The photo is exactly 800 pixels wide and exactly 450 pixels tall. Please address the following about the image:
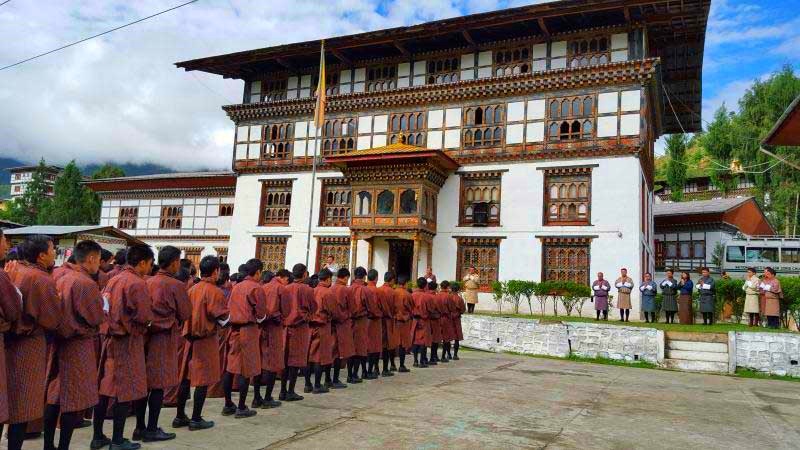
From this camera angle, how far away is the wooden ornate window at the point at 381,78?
2762cm

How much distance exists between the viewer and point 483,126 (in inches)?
1001

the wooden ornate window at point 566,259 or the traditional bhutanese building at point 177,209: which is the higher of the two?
the traditional bhutanese building at point 177,209

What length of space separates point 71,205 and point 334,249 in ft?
114

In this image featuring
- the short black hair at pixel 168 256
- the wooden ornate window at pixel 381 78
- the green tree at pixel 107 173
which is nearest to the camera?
the short black hair at pixel 168 256

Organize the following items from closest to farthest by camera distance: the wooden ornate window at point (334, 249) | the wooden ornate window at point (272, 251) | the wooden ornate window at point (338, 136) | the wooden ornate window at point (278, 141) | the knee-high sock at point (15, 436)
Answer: the knee-high sock at point (15, 436) → the wooden ornate window at point (334, 249) → the wooden ornate window at point (338, 136) → the wooden ornate window at point (272, 251) → the wooden ornate window at point (278, 141)

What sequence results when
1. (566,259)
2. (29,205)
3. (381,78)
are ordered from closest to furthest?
(566,259) < (381,78) < (29,205)

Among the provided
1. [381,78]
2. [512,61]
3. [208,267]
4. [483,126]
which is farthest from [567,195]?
[208,267]

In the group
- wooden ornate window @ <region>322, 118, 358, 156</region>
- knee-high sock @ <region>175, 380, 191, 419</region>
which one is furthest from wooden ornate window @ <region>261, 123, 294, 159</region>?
knee-high sock @ <region>175, 380, 191, 419</region>

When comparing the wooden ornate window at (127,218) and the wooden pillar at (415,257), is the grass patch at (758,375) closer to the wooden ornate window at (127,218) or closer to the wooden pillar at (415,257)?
the wooden pillar at (415,257)

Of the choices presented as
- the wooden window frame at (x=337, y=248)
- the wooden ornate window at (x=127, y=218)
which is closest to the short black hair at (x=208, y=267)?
the wooden window frame at (x=337, y=248)

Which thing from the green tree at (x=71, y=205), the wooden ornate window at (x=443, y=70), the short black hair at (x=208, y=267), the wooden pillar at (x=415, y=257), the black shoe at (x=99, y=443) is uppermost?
the wooden ornate window at (x=443, y=70)

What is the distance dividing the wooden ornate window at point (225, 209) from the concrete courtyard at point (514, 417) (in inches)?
963

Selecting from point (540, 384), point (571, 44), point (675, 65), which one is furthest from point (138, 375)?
point (675, 65)

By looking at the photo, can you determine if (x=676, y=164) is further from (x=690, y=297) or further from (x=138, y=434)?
(x=138, y=434)
